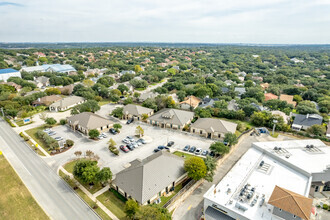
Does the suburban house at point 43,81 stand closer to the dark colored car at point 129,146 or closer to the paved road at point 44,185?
the paved road at point 44,185

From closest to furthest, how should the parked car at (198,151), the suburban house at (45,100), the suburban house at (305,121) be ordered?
the parked car at (198,151) → the suburban house at (305,121) → the suburban house at (45,100)

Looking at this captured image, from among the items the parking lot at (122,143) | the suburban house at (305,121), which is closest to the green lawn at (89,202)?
the parking lot at (122,143)

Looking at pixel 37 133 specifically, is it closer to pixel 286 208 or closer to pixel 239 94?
pixel 286 208

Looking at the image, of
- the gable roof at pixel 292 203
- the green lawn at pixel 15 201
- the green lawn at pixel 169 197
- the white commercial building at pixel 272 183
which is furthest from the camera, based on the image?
the green lawn at pixel 169 197

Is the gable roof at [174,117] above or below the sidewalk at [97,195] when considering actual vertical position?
above

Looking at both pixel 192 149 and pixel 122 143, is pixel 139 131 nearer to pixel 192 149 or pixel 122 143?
pixel 122 143

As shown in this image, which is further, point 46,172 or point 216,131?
point 216,131

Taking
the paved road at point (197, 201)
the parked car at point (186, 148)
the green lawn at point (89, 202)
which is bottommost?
the paved road at point (197, 201)

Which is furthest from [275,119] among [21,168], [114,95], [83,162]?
[21,168]

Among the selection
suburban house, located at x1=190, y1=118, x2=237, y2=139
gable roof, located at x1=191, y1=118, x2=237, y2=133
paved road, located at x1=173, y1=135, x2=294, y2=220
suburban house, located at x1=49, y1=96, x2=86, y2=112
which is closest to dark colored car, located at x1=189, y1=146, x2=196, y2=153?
paved road, located at x1=173, y1=135, x2=294, y2=220
